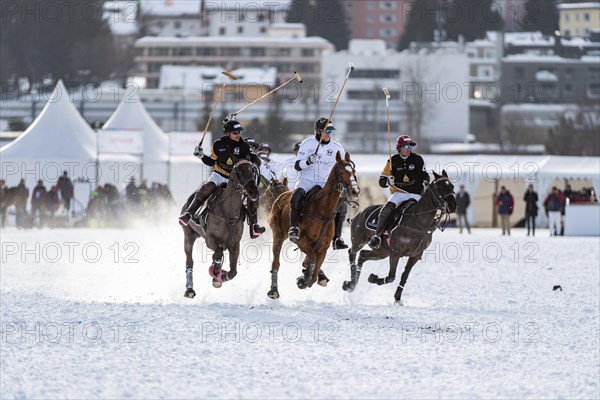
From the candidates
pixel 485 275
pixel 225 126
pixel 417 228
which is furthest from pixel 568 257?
pixel 225 126

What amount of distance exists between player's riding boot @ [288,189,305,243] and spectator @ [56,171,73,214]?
26.2 meters

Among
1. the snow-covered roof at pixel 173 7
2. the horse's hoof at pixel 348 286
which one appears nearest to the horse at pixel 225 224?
the horse's hoof at pixel 348 286

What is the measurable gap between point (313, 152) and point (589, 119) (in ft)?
290

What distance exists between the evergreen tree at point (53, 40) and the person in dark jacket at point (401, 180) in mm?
77798

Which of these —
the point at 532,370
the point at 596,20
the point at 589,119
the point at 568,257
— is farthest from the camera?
the point at 596,20

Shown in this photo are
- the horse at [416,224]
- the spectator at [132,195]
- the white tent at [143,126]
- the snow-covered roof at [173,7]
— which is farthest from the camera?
the snow-covered roof at [173,7]

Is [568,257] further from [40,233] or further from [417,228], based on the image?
[40,233]

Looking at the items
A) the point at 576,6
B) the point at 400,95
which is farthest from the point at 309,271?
the point at 576,6

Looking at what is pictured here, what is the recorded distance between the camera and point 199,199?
17047mm

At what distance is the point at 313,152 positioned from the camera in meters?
17.4

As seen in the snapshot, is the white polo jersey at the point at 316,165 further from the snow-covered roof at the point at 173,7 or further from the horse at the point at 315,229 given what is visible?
the snow-covered roof at the point at 173,7

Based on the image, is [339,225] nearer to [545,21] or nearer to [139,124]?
[139,124]

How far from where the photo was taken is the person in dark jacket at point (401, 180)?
17.9m

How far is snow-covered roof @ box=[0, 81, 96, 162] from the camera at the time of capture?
41.5 meters
